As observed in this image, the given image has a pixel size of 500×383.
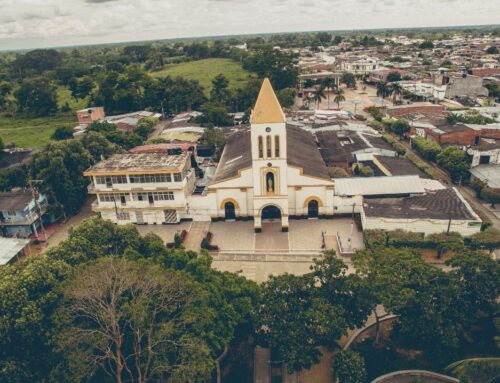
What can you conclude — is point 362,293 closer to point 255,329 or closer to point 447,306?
point 447,306

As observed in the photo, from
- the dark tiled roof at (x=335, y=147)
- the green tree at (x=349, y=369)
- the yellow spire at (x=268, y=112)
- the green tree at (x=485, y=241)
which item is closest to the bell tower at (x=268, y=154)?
the yellow spire at (x=268, y=112)

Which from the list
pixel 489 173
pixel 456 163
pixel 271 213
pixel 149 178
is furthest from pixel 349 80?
pixel 149 178

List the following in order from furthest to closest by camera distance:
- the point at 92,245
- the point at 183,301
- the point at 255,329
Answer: the point at 92,245
the point at 255,329
the point at 183,301

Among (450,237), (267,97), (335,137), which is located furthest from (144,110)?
(450,237)

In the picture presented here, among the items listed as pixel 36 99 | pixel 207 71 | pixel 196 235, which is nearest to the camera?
pixel 196 235

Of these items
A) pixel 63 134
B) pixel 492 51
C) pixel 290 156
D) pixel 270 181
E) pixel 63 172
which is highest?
pixel 492 51

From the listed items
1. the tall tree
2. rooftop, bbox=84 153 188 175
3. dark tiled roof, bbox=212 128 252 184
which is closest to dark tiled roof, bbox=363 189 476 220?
dark tiled roof, bbox=212 128 252 184

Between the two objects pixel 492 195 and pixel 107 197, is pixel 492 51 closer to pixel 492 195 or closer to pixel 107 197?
pixel 492 195
